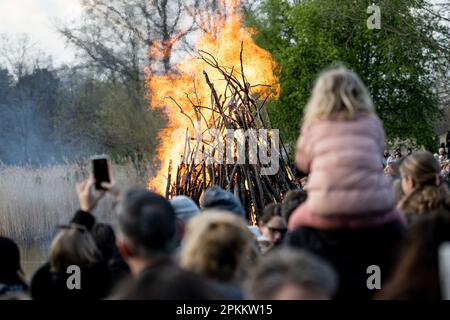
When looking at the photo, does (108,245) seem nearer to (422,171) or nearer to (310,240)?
(310,240)

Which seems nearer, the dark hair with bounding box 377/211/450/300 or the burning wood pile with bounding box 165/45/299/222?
the dark hair with bounding box 377/211/450/300

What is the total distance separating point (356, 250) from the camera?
4.46 m

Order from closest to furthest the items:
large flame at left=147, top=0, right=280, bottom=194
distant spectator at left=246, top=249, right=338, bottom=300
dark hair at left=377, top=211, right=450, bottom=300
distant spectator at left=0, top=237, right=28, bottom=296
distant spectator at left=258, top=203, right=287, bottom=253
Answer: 1. dark hair at left=377, top=211, right=450, bottom=300
2. distant spectator at left=246, top=249, right=338, bottom=300
3. distant spectator at left=0, top=237, right=28, bottom=296
4. distant spectator at left=258, top=203, right=287, bottom=253
5. large flame at left=147, top=0, right=280, bottom=194

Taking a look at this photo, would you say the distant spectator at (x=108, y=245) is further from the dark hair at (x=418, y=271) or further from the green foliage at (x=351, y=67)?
the green foliage at (x=351, y=67)

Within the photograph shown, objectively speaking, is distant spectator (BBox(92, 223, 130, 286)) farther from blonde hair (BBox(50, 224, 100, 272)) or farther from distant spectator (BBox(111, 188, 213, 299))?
distant spectator (BBox(111, 188, 213, 299))

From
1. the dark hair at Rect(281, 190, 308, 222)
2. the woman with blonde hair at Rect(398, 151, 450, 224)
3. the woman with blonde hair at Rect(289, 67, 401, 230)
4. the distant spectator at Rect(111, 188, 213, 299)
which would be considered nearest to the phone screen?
the woman with blonde hair at Rect(289, 67, 401, 230)

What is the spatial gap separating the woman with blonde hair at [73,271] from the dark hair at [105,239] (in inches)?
21.4

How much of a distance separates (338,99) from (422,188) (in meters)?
1.20

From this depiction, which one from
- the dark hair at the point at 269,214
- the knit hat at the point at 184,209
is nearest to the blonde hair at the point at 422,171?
the dark hair at the point at 269,214

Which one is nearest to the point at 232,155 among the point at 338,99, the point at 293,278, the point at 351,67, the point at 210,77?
the point at 210,77

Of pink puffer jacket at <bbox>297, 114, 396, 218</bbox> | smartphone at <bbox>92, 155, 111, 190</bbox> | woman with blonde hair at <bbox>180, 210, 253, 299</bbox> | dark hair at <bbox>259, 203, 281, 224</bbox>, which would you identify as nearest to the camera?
woman with blonde hair at <bbox>180, 210, 253, 299</bbox>

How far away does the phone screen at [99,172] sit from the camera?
5.27 m

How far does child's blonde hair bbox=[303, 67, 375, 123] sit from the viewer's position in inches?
179

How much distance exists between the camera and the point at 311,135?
4.57m
